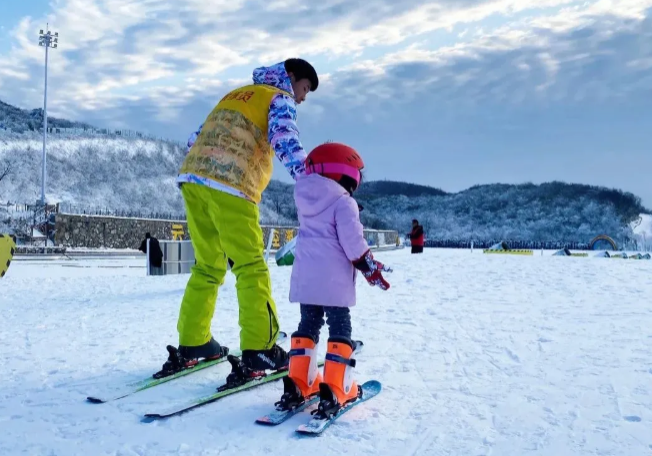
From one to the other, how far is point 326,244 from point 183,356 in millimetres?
1345

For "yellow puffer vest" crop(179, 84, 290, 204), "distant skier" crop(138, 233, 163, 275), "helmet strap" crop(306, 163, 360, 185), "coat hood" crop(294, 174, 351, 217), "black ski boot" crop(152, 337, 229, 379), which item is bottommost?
"black ski boot" crop(152, 337, 229, 379)

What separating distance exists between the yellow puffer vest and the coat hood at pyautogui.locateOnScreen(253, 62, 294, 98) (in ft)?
0.27

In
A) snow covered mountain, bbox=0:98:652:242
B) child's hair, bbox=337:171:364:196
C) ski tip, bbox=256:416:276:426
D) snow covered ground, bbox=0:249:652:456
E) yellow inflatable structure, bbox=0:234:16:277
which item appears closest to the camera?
snow covered ground, bbox=0:249:652:456

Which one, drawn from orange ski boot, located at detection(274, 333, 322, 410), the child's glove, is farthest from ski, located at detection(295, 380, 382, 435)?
the child's glove

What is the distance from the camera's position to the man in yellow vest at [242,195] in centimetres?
323

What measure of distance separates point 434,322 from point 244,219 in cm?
327

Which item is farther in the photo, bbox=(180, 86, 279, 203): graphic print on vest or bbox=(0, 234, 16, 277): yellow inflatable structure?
bbox=(0, 234, 16, 277): yellow inflatable structure

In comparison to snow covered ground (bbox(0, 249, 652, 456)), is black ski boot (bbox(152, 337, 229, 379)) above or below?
above

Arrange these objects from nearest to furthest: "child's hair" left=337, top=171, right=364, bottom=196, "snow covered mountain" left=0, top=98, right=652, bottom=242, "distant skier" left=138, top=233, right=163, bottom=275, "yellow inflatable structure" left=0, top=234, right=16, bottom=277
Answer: "child's hair" left=337, top=171, right=364, bottom=196, "yellow inflatable structure" left=0, top=234, right=16, bottom=277, "distant skier" left=138, top=233, right=163, bottom=275, "snow covered mountain" left=0, top=98, right=652, bottom=242

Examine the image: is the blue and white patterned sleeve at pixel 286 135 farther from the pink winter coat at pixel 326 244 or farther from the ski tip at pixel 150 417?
the ski tip at pixel 150 417

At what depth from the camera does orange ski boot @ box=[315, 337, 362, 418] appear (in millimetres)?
2771

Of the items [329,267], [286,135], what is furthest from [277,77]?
[329,267]

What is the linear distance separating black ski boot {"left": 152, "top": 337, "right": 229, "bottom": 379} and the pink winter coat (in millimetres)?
987

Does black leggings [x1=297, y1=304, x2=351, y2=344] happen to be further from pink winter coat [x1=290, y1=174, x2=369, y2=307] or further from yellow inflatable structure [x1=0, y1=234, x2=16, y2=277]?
yellow inflatable structure [x1=0, y1=234, x2=16, y2=277]
